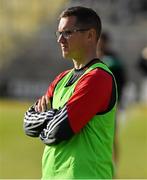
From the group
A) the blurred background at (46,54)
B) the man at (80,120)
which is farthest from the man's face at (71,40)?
the blurred background at (46,54)

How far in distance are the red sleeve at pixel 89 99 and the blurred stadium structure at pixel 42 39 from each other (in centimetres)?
845

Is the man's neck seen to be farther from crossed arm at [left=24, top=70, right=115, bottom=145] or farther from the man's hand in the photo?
the man's hand

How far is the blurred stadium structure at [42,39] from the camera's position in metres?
12.4

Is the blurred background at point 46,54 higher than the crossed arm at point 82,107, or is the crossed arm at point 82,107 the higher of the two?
the crossed arm at point 82,107

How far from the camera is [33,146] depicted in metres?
9.98

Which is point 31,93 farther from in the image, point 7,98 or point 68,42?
point 68,42

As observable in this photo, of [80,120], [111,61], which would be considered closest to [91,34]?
[80,120]

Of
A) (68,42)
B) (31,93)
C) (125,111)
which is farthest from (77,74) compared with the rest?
(31,93)

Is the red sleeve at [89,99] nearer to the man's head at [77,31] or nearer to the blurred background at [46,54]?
the man's head at [77,31]

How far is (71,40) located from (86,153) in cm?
60

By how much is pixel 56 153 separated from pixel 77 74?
43 centimetres

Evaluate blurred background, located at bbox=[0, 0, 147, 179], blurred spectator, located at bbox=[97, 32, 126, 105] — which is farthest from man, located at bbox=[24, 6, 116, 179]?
blurred background, located at bbox=[0, 0, 147, 179]

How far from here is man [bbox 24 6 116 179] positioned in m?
3.83

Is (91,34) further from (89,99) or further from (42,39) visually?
(42,39)
